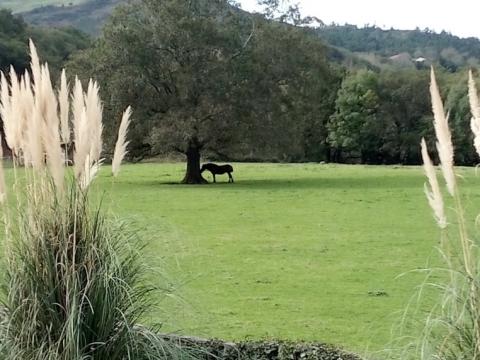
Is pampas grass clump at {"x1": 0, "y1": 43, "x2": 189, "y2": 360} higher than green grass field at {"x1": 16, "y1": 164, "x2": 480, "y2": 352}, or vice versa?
pampas grass clump at {"x1": 0, "y1": 43, "x2": 189, "y2": 360}

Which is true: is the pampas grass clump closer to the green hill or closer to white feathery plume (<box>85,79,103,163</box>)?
white feathery plume (<box>85,79,103,163</box>)

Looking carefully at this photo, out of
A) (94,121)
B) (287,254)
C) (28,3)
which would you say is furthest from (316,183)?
(28,3)

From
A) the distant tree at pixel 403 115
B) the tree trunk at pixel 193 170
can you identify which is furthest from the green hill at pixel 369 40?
the tree trunk at pixel 193 170

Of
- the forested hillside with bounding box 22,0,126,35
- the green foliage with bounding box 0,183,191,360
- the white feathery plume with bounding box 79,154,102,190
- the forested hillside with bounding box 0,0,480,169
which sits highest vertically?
the forested hillside with bounding box 22,0,126,35

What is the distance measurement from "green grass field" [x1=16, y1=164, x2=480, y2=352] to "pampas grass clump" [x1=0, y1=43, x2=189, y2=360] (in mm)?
302

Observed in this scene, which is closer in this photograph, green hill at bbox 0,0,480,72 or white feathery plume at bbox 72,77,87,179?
white feathery plume at bbox 72,77,87,179

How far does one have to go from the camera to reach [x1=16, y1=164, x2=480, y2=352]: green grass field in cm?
595

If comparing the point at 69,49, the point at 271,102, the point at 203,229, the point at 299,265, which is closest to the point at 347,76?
the point at 69,49

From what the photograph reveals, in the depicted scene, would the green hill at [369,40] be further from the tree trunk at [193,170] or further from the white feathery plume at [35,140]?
the white feathery plume at [35,140]

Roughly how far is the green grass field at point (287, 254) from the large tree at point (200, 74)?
8.38 ft

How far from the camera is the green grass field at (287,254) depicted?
5.95 metres

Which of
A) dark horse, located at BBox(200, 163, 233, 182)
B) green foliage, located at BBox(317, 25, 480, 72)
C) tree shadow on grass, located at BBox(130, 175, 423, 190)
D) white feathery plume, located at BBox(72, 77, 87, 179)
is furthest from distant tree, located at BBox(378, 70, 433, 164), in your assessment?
white feathery plume, located at BBox(72, 77, 87, 179)

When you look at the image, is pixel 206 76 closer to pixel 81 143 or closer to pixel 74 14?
pixel 81 143

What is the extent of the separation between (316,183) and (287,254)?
47.2 feet
